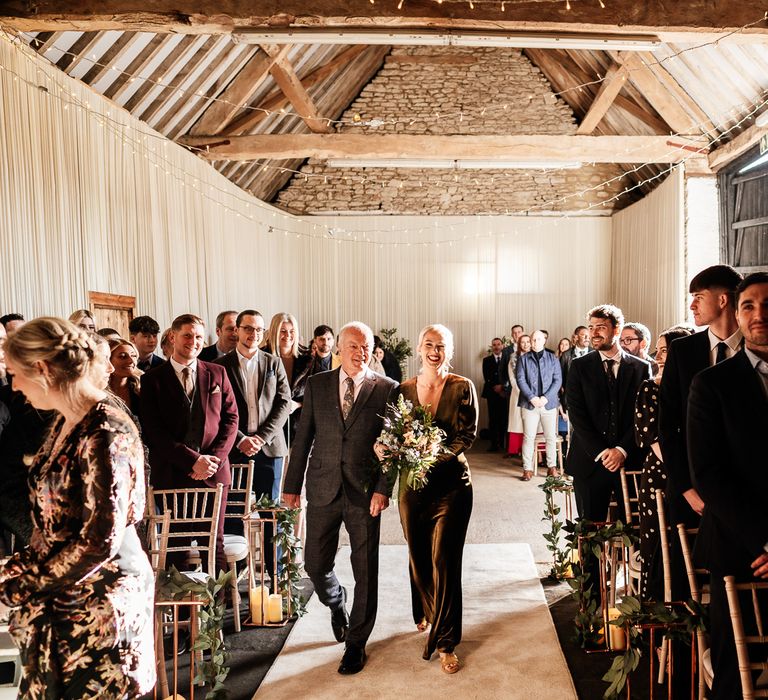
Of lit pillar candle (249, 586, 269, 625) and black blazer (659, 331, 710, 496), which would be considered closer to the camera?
black blazer (659, 331, 710, 496)

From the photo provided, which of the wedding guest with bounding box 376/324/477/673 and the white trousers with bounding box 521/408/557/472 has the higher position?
the wedding guest with bounding box 376/324/477/673

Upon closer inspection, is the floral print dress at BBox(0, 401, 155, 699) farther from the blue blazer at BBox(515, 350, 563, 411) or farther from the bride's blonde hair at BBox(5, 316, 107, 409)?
the blue blazer at BBox(515, 350, 563, 411)

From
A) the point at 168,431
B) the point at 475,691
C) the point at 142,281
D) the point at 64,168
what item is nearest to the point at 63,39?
the point at 64,168

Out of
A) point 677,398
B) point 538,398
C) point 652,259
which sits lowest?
point 538,398

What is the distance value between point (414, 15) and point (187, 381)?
10.2 ft

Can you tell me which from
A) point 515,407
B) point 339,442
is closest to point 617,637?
point 339,442

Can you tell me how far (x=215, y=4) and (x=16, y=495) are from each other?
3.67 m

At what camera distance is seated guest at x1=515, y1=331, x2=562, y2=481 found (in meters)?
8.41

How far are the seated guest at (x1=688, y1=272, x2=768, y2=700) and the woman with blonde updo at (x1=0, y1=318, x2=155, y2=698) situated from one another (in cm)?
186

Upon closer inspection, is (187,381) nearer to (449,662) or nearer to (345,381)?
(345,381)

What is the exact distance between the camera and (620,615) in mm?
2566

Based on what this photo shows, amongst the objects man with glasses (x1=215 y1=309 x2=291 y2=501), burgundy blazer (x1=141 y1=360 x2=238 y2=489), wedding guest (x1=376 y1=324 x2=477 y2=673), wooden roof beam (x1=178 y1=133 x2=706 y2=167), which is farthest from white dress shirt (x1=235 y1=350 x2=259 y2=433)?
wooden roof beam (x1=178 y1=133 x2=706 y2=167)

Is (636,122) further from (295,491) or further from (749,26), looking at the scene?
(295,491)

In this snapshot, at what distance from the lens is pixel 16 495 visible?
10.5ft
